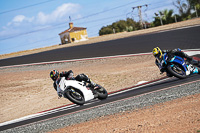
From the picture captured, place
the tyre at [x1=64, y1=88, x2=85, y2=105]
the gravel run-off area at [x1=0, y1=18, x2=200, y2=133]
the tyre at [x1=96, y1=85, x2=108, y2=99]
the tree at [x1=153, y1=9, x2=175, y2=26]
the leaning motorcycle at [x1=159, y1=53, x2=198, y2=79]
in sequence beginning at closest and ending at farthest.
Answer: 1. the gravel run-off area at [x1=0, y1=18, x2=200, y2=133]
2. the tyre at [x1=64, y1=88, x2=85, y2=105]
3. the tyre at [x1=96, y1=85, x2=108, y2=99]
4. the leaning motorcycle at [x1=159, y1=53, x2=198, y2=79]
5. the tree at [x1=153, y1=9, x2=175, y2=26]

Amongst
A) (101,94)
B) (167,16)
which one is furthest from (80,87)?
(167,16)

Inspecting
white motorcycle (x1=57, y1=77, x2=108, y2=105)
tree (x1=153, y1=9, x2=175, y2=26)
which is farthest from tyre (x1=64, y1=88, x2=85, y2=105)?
tree (x1=153, y1=9, x2=175, y2=26)

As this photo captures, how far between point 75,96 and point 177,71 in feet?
16.7

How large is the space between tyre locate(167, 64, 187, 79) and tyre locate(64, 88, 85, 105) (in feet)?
14.4

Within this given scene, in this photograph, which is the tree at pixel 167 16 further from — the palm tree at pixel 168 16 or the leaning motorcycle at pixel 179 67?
the leaning motorcycle at pixel 179 67

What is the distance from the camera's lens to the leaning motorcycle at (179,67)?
40.7 ft

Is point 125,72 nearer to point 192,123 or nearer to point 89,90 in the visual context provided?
point 89,90

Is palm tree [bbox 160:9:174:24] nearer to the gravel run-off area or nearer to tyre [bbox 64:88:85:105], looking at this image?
the gravel run-off area

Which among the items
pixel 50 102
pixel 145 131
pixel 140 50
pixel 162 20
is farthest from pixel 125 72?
pixel 162 20

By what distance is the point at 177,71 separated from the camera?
12672mm

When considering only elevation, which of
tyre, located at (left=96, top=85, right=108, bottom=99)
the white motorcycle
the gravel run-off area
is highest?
Result: the white motorcycle

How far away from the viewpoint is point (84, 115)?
12.7 m

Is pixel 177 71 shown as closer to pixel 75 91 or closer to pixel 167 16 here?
pixel 75 91

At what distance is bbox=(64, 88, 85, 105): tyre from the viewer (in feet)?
36.3
